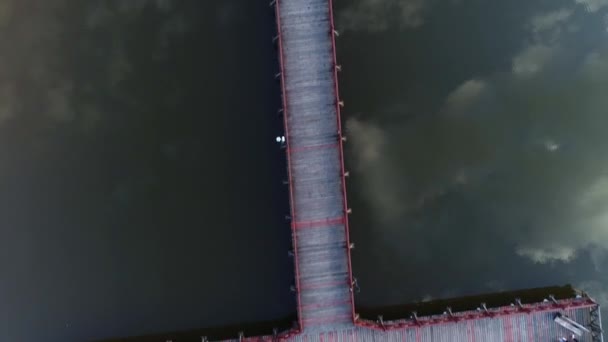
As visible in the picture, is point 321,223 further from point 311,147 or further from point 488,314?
point 488,314

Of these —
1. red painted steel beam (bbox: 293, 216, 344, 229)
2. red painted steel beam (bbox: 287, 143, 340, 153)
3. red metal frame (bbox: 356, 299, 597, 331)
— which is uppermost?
red painted steel beam (bbox: 287, 143, 340, 153)

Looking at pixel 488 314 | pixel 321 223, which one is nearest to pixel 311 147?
pixel 321 223

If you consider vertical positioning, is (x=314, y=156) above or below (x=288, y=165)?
above

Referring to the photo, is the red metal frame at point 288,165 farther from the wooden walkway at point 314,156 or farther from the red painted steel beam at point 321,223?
the red painted steel beam at point 321,223

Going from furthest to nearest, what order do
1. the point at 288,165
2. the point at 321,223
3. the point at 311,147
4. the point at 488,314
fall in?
the point at 488,314
the point at 321,223
the point at 311,147
the point at 288,165

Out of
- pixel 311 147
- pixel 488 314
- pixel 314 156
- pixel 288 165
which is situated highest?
pixel 311 147

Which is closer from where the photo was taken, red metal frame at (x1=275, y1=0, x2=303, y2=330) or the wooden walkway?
red metal frame at (x1=275, y1=0, x2=303, y2=330)

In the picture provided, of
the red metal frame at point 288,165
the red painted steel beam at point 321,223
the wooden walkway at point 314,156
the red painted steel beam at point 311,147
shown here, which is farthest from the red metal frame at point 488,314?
the red painted steel beam at point 311,147

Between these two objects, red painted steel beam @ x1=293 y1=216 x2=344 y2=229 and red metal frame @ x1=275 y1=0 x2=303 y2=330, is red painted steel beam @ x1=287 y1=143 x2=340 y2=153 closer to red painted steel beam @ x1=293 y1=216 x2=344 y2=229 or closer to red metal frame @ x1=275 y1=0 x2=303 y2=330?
red metal frame @ x1=275 y1=0 x2=303 y2=330

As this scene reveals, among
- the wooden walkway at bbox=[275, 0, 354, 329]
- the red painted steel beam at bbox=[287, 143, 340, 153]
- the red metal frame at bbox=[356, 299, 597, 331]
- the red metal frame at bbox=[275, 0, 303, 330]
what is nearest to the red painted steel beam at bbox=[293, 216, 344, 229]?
the wooden walkway at bbox=[275, 0, 354, 329]

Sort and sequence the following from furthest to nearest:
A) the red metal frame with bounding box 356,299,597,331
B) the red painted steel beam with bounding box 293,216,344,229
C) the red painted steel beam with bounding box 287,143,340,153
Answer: the red metal frame with bounding box 356,299,597,331 < the red painted steel beam with bounding box 293,216,344,229 < the red painted steel beam with bounding box 287,143,340,153

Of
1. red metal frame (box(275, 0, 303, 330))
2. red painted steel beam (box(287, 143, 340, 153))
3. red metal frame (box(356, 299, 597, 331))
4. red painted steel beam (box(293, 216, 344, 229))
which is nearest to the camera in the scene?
red metal frame (box(275, 0, 303, 330))
